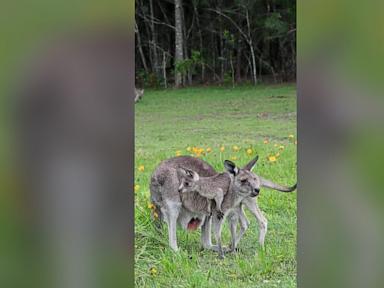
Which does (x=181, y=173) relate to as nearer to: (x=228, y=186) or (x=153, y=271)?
(x=228, y=186)

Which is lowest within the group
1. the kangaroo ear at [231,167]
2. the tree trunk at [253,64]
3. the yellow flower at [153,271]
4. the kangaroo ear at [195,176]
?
the yellow flower at [153,271]

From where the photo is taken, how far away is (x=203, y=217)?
8.13 feet

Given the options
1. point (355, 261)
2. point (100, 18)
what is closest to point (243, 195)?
point (355, 261)

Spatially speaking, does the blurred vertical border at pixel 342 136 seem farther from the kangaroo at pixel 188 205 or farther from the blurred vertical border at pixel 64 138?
the kangaroo at pixel 188 205

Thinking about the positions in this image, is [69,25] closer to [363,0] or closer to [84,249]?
[84,249]

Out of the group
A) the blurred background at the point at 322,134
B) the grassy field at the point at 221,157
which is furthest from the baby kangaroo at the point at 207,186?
the blurred background at the point at 322,134

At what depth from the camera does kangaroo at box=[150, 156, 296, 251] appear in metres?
2.42

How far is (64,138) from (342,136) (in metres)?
0.43

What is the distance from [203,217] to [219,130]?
379 centimetres

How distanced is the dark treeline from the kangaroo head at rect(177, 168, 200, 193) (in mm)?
7915

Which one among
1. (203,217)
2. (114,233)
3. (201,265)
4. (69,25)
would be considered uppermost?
(69,25)

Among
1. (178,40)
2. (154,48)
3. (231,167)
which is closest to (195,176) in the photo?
(231,167)

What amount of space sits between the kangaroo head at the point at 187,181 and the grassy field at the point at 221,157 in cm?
29

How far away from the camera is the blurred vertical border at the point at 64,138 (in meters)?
0.92
